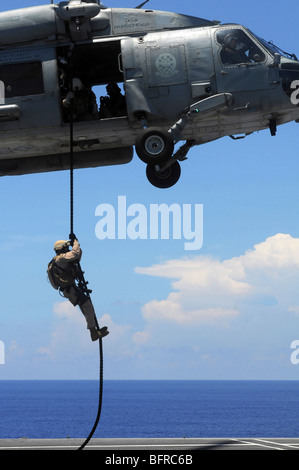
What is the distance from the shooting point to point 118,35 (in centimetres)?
1569

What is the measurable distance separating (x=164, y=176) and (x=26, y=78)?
12.0 ft

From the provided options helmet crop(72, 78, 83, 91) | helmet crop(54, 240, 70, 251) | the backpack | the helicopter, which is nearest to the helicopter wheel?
the helicopter

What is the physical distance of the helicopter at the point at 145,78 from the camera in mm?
15188

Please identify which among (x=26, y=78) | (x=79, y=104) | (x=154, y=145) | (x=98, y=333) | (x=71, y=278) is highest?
(x=26, y=78)

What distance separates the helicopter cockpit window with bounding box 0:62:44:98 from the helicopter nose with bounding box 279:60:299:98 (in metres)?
4.95

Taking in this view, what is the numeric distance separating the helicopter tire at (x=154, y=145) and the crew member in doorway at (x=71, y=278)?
2324 mm

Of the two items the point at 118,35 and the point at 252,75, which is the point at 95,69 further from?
the point at 252,75

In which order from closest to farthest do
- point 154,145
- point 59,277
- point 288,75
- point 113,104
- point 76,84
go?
point 59,277 → point 154,145 → point 76,84 → point 288,75 → point 113,104

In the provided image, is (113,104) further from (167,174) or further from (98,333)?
(98,333)

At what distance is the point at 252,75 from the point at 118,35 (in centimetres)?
293

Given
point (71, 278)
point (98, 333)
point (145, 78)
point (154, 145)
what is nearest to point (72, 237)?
point (71, 278)

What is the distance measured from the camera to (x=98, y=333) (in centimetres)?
1412

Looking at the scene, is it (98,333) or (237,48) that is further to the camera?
(237,48)

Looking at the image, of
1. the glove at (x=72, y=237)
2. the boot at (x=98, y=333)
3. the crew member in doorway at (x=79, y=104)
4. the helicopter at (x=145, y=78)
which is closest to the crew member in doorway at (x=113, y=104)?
the crew member in doorway at (x=79, y=104)
